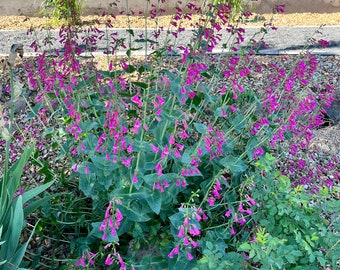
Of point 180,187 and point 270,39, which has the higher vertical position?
point 180,187

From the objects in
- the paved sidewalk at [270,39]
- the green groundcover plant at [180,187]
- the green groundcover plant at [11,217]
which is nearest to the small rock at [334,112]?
the paved sidewalk at [270,39]

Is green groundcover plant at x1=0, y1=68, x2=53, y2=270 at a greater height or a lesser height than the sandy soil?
greater

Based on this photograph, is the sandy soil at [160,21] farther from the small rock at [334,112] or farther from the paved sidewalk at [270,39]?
the small rock at [334,112]

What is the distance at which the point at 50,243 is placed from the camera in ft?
8.43

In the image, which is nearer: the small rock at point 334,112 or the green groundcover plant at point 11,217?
the green groundcover plant at point 11,217

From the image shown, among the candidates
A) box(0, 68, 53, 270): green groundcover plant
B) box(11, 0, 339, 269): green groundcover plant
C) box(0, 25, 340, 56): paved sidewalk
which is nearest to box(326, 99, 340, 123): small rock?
box(0, 25, 340, 56): paved sidewalk

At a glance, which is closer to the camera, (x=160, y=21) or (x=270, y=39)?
(x=270, y=39)

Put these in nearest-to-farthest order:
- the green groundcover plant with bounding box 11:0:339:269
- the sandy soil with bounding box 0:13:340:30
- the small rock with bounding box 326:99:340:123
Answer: the green groundcover plant with bounding box 11:0:339:269
the small rock with bounding box 326:99:340:123
the sandy soil with bounding box 0:13:340:30

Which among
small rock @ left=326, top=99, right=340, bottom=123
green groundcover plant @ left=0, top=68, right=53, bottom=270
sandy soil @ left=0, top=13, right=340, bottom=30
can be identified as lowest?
sandy soil @ left=0, top=13, right=340, bottom=30

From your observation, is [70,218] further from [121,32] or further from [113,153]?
[121,32]

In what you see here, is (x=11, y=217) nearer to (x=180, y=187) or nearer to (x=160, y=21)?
(x=180, y=187)

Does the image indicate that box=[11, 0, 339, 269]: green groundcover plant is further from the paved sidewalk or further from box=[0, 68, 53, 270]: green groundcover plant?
the paved sidewalk

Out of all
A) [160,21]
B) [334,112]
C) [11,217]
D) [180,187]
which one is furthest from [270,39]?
[11,217]

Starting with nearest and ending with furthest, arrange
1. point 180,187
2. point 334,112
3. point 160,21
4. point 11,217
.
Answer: point 11,217
point 180,187
point 334,112
point 160,21
